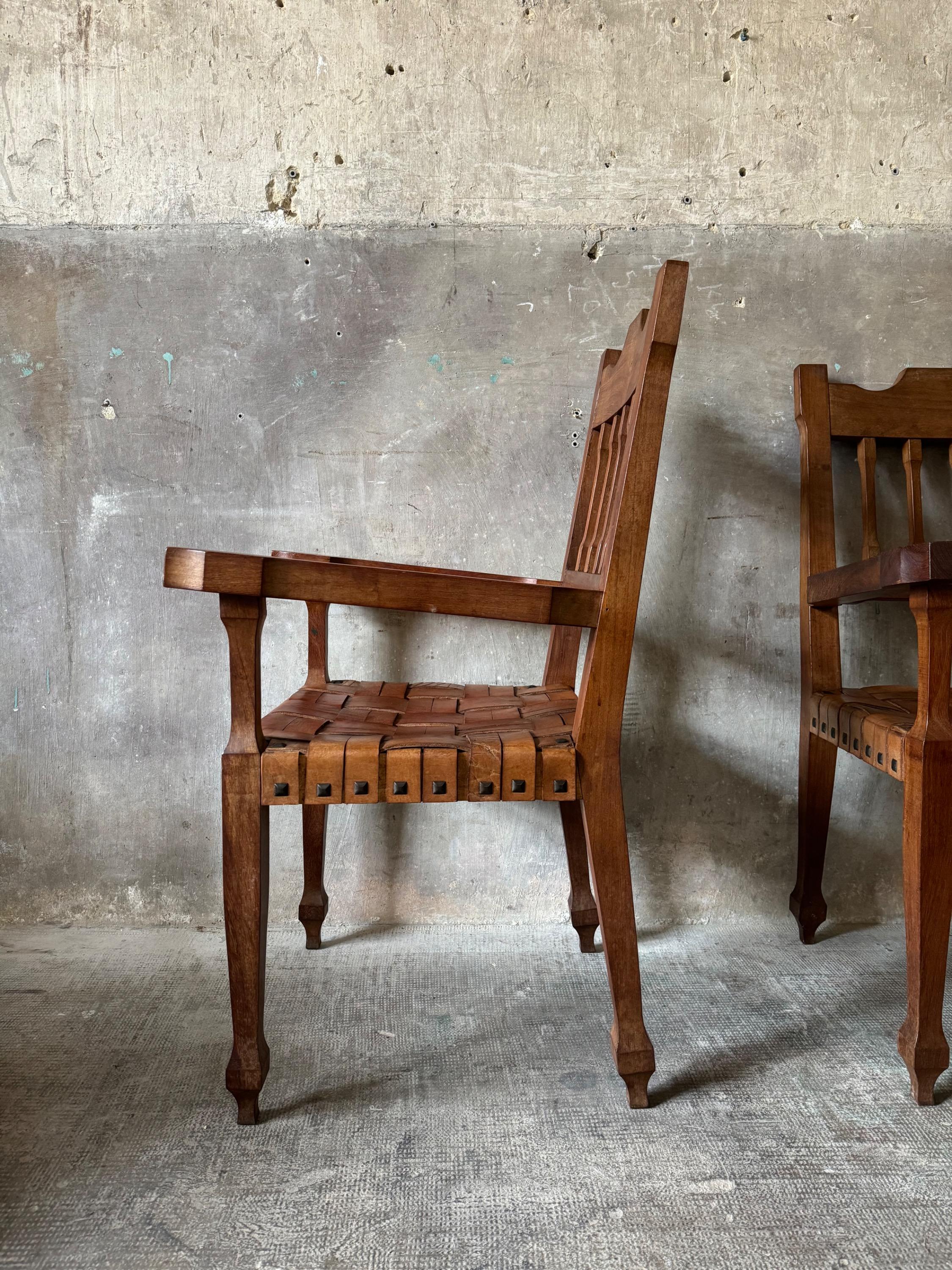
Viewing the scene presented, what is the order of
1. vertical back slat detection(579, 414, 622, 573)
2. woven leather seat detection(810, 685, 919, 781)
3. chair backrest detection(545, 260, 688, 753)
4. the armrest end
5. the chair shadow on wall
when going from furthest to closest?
1. the chair shadow on wall
2. vertical back slat detection(579, 414, 622, 573)
3. woven leather seat detection(810, 685, 919, 781)
4. chair backrest detection(545, 260, 688, 753)
5. the armrest end

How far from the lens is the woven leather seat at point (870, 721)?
1.37 m

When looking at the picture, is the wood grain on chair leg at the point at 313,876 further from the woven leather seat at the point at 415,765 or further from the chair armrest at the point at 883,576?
the chair armrest at the point at 883,576

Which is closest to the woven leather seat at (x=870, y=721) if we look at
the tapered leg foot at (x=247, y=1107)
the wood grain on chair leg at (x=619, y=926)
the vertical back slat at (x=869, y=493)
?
the vertical back slat at (x=869, y=493)

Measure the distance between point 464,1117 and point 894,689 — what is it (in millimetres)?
1152

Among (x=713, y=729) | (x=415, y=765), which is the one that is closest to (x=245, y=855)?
(x=415, y=765)

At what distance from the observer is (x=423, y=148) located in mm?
1872

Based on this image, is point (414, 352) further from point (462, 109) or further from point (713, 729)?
point (713, 729)

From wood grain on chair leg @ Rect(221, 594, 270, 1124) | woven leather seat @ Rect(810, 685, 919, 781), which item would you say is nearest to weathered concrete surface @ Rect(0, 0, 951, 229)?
woven leather seat @ Rect(810, 685, 919, 781)

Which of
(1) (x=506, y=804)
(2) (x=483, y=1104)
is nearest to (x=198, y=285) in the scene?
(1) (x=506, y=804)

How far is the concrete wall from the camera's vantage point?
1866 mm

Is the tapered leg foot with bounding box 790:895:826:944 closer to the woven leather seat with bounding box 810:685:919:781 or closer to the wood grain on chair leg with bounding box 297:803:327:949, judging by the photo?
the woven leather seat with bounding box 810:685:919:781

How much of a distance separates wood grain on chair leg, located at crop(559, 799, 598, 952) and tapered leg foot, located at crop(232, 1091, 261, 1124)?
2.54 feet

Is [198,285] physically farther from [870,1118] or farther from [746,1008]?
[870,1118]

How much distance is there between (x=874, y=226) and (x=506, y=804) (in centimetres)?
151
